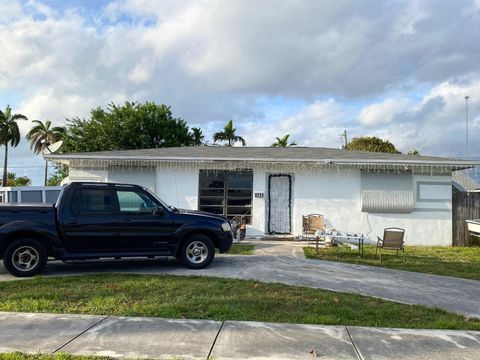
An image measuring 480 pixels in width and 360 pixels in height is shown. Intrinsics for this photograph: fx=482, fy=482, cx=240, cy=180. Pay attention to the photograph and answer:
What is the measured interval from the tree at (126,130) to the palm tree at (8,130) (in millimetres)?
9455

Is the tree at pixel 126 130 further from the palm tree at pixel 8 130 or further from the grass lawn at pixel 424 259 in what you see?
the grass lawn at pixel 424 259

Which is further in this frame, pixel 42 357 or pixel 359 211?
pixel 359 211

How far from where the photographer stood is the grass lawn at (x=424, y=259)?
35.7 feet

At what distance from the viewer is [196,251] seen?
1005cm

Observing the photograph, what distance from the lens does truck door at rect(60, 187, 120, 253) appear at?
9203 mm

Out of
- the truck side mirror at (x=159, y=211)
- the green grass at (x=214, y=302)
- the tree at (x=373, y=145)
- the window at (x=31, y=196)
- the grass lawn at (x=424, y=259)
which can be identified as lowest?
the green grass at (x=214, y=302)

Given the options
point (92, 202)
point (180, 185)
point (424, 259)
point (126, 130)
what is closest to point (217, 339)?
point (92, 202)

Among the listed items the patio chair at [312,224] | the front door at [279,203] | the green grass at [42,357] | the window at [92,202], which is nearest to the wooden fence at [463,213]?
the patio chair at [312,224]

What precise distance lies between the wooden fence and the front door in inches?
223

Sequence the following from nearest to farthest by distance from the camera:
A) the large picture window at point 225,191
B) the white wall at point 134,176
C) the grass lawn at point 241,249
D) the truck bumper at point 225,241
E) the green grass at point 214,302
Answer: the green grass at point 214,302 → the truck bumper at point 225,241 → the grass lawn at point 241,249 → the white wall at point 134,176 → the large picture window at point 225,191

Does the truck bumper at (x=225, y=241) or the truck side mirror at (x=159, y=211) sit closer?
the truck side mirror at (x=159, y=211)

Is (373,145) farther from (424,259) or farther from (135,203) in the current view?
(135,203)

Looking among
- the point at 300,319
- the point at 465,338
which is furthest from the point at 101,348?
the point at 465,338

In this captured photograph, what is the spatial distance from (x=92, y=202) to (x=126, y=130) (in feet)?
92.3
